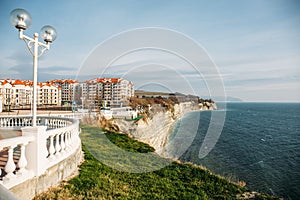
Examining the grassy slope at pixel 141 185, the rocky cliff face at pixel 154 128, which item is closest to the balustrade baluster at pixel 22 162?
the grassy slope at pixel 141 185

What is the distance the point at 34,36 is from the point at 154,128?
69.6 feet

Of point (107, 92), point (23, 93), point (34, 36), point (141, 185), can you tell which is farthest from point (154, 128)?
point (23, 93)

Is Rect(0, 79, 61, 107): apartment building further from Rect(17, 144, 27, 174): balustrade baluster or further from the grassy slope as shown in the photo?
Rect(17, 144, 27, 174): balustrade baluster

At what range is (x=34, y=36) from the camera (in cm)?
369

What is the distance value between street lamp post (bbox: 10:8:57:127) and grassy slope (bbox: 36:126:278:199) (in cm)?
145

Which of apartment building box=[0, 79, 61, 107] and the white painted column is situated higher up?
apartment building box=[0, 79, 61, 107]

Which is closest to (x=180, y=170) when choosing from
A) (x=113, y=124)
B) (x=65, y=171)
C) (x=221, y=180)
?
(x=221, y=180)

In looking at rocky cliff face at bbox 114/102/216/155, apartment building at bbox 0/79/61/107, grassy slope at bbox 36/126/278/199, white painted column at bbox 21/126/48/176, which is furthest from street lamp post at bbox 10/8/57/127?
apartment building at bbox 0/79/61/107

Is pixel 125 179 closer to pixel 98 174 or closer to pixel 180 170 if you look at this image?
pixel 98 174

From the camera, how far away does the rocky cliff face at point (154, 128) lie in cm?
1801

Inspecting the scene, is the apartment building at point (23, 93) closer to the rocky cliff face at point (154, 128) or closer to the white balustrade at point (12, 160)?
the rocky cliff face at point (154, 128)

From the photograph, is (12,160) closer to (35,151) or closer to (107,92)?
(35,151)

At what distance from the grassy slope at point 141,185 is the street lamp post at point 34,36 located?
145 cm

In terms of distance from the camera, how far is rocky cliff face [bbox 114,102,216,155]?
1801 cm
